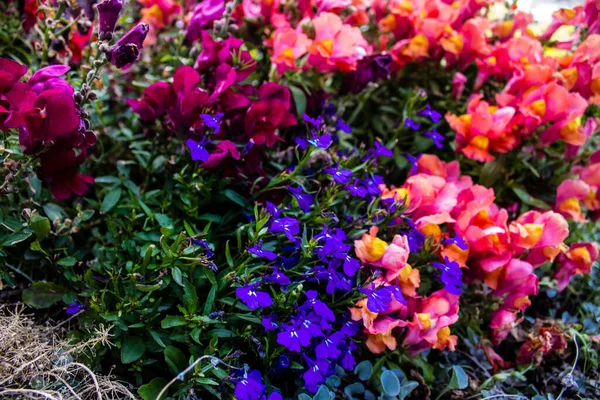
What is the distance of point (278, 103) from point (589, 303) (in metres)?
1.17

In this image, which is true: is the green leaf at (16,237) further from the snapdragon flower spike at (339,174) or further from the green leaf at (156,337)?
the snapdragon flower spike at (339,174)

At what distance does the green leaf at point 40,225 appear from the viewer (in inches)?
53.3

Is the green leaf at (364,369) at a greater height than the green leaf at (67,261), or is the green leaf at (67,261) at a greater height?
the green leaf at (67,261)

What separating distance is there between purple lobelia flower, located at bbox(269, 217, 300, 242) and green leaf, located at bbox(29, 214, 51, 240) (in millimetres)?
548

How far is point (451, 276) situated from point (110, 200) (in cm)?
91

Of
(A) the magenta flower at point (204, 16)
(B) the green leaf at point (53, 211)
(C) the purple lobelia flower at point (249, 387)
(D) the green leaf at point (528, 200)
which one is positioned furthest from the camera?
(D) the green leaf at point (528, 200)

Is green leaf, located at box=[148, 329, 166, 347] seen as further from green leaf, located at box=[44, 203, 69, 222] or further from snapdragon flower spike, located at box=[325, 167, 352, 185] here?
snapdragon flower spike, located at box=[325, 167, 352, 185]

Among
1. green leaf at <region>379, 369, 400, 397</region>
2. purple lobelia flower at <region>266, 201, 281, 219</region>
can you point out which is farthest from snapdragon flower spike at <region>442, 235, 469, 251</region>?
purple lobelia flower at <region>266, 201, 281, 219</region>

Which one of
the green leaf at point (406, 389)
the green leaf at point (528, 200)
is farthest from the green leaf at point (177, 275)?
the green leaf at point (528, 200)

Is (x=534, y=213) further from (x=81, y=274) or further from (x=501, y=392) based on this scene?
(x=81, y=274)

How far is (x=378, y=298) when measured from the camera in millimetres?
1281

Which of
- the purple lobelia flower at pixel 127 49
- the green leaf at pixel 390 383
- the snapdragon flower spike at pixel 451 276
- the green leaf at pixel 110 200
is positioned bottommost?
the green leaf at pixel 390 383

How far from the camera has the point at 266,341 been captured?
1.25 meters

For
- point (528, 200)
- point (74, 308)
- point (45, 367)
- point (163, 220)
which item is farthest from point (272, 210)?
point (528, 200)
